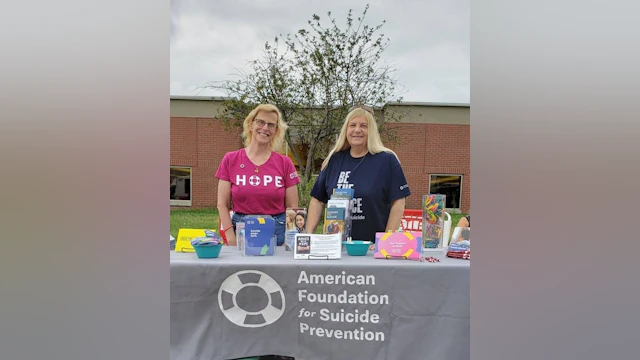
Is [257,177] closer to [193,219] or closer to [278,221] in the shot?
[278,221]

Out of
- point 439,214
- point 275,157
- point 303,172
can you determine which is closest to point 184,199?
point 303,172

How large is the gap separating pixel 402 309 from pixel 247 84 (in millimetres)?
6696

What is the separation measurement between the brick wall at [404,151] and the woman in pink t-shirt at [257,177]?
9.07m

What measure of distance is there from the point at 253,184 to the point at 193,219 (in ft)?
26.3

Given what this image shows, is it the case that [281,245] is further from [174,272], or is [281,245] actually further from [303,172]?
[303,172]

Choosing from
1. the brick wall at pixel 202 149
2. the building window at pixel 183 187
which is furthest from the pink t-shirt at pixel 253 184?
the building window at pixel 183 187

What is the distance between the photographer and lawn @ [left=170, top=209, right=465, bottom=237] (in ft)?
29.4

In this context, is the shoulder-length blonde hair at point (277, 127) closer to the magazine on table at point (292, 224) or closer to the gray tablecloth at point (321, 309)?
the magazine on table at point (292, 224)

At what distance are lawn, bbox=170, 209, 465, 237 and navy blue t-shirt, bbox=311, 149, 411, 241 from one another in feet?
20.8

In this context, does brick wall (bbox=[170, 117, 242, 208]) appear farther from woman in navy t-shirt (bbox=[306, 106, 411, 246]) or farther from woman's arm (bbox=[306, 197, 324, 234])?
woman in navy t-shirt (bbox=[306, 106, 411, 246])

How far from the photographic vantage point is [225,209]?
8.50 ft

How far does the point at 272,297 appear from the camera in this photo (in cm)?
183

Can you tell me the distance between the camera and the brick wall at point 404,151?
11922 millimetres

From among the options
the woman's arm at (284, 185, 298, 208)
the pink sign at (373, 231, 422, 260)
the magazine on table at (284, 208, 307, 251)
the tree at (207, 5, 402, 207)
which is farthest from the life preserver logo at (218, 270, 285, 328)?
the tree at (207, 5, 402, 207)
